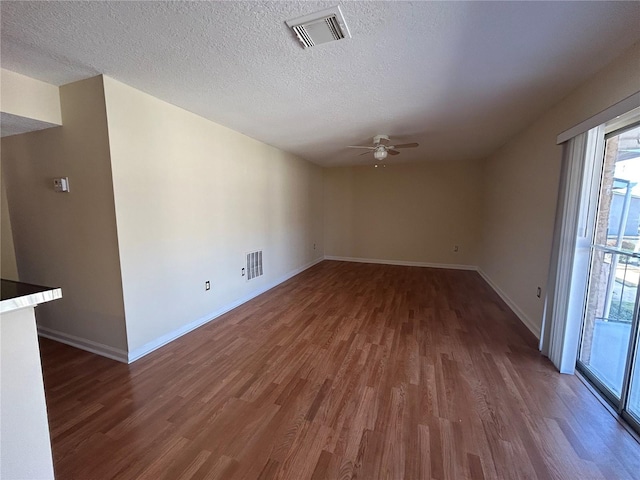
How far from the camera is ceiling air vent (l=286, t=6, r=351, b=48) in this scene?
138 centimetres

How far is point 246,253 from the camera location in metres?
3.82

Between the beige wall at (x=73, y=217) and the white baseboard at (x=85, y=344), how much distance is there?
3 centimetres

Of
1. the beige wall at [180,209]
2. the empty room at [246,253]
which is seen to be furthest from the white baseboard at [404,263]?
the beige wall at [180,209]

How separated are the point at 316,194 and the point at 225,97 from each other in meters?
3.85

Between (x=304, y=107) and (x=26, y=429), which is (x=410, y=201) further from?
(x=26, y=429)

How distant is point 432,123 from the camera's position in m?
3.12

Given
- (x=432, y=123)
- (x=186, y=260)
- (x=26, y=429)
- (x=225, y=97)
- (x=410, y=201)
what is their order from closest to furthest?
1. (x=26, y=429)
2. (x=225, y=97)
3. (x=186, y=260)
4. (x=432, y=123)
5. (x=410, y=201)

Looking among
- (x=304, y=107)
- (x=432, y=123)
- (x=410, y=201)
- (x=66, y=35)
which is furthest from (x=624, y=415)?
(x=410, y=201)

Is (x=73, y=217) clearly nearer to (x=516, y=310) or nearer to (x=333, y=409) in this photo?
(x=333, y=409)

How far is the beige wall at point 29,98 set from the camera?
1975 millimetres

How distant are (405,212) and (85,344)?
227 inches

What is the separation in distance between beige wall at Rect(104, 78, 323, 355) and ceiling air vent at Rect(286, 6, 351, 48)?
1.64 meters

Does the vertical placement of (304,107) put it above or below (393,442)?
above

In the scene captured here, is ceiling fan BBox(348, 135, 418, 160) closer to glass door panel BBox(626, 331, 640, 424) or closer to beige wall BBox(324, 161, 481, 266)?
beige wall BBox(324, 161, 481, 266)
